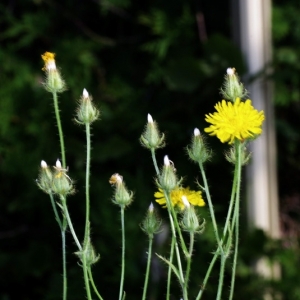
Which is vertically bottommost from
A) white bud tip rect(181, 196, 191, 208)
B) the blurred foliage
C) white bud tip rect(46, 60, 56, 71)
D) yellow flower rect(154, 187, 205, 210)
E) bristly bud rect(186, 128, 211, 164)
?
white bud tip rect(181, 196, 191, 208)

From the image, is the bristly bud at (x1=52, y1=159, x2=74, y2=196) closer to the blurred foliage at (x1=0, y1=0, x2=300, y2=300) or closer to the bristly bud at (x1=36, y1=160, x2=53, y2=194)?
the bristly bud at (x1=36, y1=160, x2=53, y2=194)

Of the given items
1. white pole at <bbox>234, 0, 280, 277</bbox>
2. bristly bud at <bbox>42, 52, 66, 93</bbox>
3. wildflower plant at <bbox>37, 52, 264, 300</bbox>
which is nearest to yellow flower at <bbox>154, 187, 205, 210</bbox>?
wildflower plant at <bbox>37, 52, 264, 300</bbox>

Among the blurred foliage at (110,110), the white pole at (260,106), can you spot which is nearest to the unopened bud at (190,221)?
the blurred foliage at (110,110)

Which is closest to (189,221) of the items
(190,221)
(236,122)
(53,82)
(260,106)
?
(190,221)

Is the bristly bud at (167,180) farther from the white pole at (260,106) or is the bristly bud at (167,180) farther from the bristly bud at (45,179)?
the white pole at (260,106)

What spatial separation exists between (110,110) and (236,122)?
4.27 feet

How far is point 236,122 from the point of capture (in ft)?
2.39

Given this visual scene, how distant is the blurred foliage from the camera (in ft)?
5.97

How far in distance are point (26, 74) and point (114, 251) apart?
647mm

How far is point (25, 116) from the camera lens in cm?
202

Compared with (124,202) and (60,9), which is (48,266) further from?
(124,202)

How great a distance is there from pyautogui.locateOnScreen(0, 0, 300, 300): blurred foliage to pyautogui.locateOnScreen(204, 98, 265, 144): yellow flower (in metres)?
0.97

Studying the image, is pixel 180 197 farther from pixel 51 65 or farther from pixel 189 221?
pixel 51 65

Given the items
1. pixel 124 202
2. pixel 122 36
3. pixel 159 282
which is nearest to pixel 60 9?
pixel 122 36
